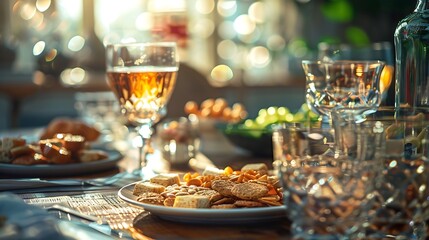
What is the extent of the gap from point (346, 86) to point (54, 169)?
0.57 m

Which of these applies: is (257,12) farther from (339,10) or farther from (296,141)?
(296,141)

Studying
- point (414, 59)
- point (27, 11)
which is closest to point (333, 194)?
point (414, 59)

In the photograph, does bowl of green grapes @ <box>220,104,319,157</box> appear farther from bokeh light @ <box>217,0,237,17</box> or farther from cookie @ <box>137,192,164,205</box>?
bokeh light @ <box>217,0,237,17</box>

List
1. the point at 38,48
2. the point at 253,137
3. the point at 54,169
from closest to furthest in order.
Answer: the point at 54,169 < the point at 253,137 < the point at 38,48

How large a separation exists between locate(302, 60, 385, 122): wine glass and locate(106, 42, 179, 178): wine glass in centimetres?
37

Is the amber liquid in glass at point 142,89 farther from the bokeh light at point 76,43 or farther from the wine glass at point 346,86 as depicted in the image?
the bokeh light at point 76,43

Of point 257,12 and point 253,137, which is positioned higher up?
point 257,12

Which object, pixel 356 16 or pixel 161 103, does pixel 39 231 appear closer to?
pixel 161 103

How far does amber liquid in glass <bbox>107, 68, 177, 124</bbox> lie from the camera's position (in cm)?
141

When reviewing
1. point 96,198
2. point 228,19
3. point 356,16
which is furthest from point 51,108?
point 96,198

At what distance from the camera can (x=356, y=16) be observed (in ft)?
17.5

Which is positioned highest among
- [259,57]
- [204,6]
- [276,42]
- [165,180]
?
[204,6]

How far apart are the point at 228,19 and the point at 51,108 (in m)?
1.75

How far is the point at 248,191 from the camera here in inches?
35.8
